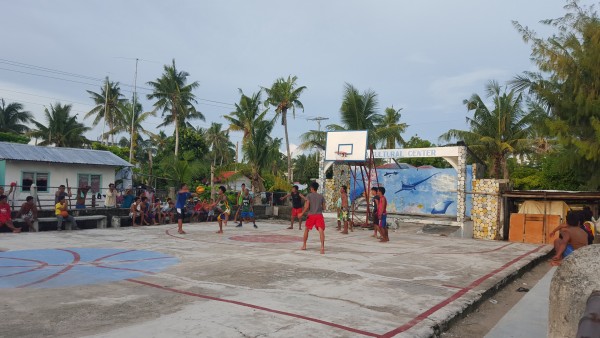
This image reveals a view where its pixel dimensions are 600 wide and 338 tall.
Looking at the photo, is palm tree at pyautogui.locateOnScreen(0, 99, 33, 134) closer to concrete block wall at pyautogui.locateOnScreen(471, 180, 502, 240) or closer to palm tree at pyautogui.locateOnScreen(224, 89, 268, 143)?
palm tree at pyautogui.locateOnScreen(224, 89, 268, 143)

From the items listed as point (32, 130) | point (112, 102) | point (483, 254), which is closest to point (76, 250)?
point (483, 254)

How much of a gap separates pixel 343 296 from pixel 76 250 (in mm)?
6852

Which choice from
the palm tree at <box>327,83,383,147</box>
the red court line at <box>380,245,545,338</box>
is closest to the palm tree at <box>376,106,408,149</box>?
the palm tree at <box>327,83,383,147</box>

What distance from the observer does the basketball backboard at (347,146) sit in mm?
18469

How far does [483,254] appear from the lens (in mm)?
12008

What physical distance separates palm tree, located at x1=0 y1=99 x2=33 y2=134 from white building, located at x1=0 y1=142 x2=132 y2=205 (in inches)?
904

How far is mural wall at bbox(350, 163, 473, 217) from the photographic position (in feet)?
75.7

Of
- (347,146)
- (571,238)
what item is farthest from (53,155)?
(571,238)

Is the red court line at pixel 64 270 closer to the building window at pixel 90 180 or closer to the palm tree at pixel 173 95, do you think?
the building window at pixel 90 180

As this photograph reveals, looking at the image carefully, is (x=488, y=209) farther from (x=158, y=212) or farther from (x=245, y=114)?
(x=245, y=114)

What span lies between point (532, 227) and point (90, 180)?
2210cm

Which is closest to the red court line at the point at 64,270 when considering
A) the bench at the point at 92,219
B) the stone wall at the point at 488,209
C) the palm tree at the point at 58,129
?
the bench at the point at 92,219

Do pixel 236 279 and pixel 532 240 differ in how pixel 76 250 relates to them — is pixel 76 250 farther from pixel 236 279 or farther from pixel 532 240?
pixel 532 240

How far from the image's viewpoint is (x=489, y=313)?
676cm
